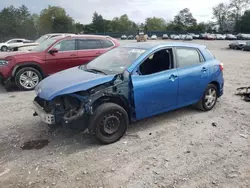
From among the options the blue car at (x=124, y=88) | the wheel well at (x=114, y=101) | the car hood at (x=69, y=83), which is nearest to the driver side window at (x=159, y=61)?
the blue car at (x=124, y=88)

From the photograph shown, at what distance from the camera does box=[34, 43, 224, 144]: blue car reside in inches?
153

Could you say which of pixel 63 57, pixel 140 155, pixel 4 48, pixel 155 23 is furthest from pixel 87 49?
pixel 155 23

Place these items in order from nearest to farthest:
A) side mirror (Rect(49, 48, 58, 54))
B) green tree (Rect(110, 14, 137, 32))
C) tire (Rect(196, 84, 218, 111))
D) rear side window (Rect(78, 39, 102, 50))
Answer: tire (Rect(196, 84, 218, 111)) < side mirror (Rect(49, 48, 58, 54)) < rear side window (Rect(78, 39, 102, 50)) < green tree (Rect(110, 14, 137, 32))

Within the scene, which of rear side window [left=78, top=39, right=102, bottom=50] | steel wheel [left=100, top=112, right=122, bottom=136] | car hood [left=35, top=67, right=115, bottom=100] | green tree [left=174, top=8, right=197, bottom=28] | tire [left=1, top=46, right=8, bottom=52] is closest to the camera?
car hood [left=35, top=67, right=115, bottom=100]

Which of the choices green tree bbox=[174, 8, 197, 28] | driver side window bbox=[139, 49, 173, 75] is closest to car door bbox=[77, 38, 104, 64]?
driver side window bbox=[139, 49, 173, 75]

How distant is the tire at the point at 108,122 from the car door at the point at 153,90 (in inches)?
13.4

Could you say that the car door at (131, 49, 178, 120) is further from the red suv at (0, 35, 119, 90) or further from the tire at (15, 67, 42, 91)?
the tire at (15, 67, 42, 91)

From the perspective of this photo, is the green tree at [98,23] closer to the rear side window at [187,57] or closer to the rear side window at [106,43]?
the rear side window at [106,43]

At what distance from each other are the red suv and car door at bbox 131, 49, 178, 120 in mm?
4175

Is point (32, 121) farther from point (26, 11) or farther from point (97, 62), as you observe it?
point (26, 11)

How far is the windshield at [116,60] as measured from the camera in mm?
4457

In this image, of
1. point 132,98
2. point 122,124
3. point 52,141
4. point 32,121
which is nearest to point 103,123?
point 122,124

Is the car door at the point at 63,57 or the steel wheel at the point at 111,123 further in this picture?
the car door at the point at 63,57

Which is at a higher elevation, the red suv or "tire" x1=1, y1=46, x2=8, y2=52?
"tire" x1=1, y1=46, x2=8, y2=52
